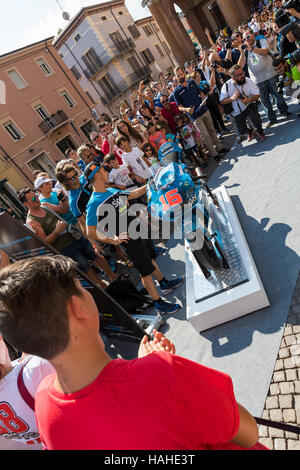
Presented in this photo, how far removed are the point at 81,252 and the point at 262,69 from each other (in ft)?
18.6

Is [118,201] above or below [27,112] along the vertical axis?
below

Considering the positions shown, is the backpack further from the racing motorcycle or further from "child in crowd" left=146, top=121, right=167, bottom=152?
"child in crowd" left=146, top=121, right=167, bottom=152

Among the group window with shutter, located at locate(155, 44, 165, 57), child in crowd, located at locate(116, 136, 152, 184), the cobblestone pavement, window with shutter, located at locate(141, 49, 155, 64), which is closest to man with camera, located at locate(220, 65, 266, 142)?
child in crowd, located at locate(116, 136, 152, 184)

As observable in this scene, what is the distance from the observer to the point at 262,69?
623cm

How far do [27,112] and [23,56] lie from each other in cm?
462

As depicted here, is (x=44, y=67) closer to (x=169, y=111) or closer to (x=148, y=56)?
(x=148, y=56)

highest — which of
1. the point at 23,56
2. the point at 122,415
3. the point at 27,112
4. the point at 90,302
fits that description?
the point at 23,56

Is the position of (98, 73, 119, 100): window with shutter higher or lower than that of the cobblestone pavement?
higher

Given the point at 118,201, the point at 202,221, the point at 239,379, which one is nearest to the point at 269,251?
the point at 202,221

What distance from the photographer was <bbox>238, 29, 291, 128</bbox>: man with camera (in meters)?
6.17

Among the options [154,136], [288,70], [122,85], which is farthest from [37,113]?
[288,70]

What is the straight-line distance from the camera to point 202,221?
10.4ft

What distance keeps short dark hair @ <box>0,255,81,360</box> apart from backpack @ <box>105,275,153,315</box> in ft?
10.4
